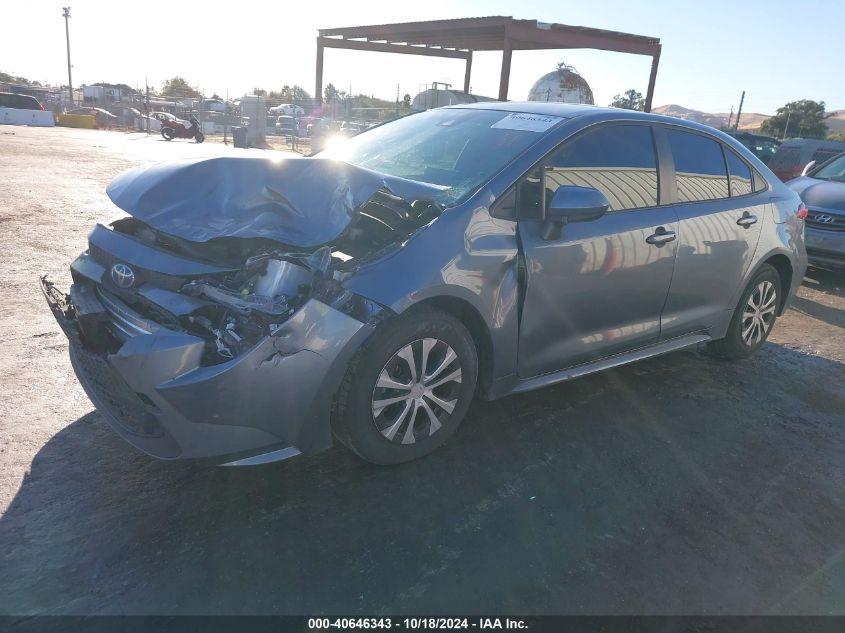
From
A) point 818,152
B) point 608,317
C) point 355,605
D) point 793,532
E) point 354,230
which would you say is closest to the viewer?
point 355,605

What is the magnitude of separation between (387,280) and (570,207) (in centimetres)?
→ 110

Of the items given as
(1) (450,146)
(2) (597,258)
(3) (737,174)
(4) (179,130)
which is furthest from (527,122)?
(4) (179,130)

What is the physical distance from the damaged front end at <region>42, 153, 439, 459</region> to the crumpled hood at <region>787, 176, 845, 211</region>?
6968 mm

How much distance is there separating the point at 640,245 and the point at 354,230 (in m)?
1.79

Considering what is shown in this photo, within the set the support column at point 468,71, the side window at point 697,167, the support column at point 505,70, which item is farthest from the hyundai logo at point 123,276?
the support column at point 468,71

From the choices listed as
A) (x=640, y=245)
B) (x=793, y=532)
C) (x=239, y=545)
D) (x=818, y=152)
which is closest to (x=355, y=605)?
(x=239, y=545)

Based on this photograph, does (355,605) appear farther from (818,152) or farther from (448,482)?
(818,152)

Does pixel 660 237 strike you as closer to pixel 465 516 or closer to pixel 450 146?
pixel 450 146

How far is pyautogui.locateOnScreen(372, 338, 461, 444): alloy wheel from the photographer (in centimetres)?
292

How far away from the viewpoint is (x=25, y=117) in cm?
3388

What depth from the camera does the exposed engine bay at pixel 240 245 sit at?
2.70 meters

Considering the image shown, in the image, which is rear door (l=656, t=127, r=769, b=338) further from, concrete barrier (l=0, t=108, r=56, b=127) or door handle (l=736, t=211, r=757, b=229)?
concrete barrier (l=0, t=108, r=56, b=127)

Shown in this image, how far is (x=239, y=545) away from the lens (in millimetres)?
2537

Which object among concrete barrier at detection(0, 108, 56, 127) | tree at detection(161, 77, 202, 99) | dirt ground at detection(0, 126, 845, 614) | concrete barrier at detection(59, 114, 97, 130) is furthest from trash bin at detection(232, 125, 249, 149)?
tree at detection(161, 77, 202, 99)
